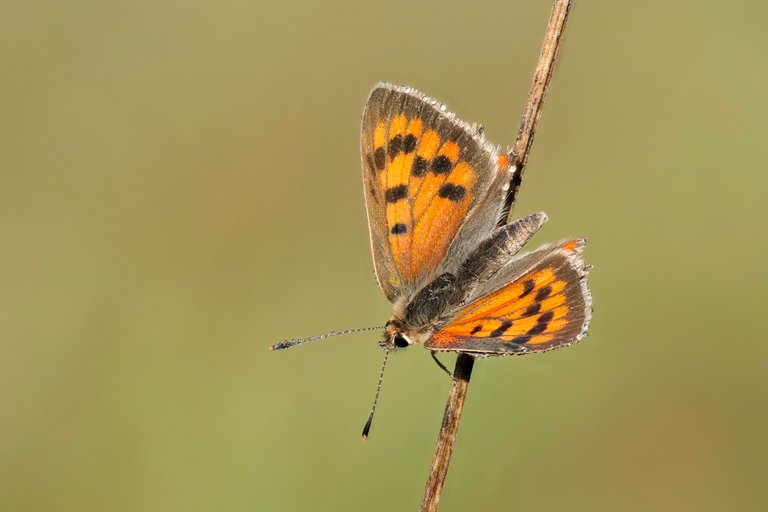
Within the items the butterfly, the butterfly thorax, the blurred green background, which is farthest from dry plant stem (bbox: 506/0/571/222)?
the blurred green background

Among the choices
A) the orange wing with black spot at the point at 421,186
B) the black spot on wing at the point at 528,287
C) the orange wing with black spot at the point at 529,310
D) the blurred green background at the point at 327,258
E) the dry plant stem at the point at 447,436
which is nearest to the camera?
the dry plant stem at the point at 447,436

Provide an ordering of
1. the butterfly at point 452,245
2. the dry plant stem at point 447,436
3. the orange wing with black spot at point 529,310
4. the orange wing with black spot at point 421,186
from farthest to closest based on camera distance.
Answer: the orange wing with black spot at point 421,186, the butterfly at point 452,245, the orange wing with black spot at point 529,310, the dry plant stem at point 447,436

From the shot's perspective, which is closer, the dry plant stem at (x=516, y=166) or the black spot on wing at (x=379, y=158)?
the dry plant stem at (x=516, y=166)

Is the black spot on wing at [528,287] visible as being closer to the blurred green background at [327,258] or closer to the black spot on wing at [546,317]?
the black spot on wing at [546,317]

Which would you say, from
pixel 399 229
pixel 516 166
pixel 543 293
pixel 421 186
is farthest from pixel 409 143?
pixel 543 293

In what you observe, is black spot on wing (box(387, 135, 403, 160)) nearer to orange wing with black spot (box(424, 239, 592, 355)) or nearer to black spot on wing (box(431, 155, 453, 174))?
black spot on wing (box(431, 155, 453, 174))

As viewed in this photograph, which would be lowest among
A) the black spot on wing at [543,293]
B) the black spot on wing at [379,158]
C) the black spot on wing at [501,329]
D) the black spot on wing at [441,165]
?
the black spot on wing at [501,329]

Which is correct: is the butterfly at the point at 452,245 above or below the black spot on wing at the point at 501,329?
above

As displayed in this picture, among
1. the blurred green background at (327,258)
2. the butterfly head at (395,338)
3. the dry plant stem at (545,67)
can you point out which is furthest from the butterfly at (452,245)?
the blurred green background at (327,258)
